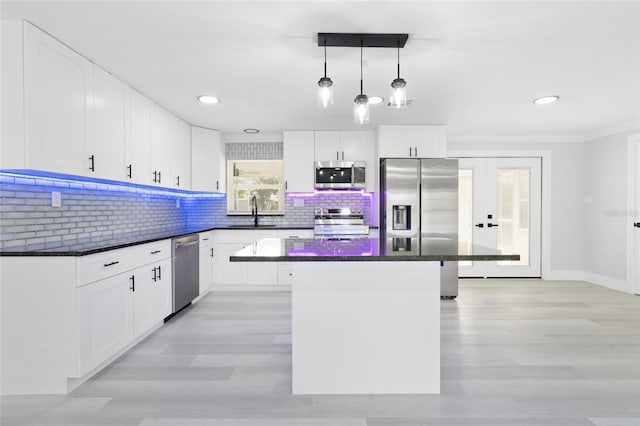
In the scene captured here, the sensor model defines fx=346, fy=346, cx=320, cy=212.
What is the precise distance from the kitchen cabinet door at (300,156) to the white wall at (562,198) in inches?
89.1

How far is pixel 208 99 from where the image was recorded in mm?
3480

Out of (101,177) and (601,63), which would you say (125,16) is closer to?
(101,177)

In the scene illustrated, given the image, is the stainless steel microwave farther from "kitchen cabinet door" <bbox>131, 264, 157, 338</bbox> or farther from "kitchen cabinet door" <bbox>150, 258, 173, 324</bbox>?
"kitchen cabinet door" <bbox>131, 264, 157, 338</bbox>

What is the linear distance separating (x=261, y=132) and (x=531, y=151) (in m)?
4.15

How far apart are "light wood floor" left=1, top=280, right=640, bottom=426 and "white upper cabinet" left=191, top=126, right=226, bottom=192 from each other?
6.28 feet

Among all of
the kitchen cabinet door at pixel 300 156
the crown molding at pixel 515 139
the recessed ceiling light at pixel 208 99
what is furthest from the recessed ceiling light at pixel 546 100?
the recessed ceiling light at pixel 208 99

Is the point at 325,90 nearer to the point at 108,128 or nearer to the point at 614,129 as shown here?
the point at 108,128

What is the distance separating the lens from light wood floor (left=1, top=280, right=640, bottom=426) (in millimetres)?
1915

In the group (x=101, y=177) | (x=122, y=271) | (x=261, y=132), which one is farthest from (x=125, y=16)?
(x=261, y=132)

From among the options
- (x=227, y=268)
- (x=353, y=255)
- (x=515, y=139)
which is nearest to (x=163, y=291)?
(x=227, y=268)

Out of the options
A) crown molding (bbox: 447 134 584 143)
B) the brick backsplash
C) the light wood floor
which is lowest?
the light wood floor

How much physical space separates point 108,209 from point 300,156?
247 cm

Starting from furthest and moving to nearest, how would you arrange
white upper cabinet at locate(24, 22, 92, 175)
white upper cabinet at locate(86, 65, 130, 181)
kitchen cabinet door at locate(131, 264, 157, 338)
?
kitchen cabinet door at locate(131, 264, 157, 338)
white upper cabinet at locate(86, 65, 130, 181)
white upper cabinet at locate(24, 22, 92, 175)

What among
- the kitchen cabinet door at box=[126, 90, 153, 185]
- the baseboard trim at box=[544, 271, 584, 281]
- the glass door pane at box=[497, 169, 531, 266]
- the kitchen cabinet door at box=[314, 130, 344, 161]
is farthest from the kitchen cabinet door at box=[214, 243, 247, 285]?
the baseboard trim at box=[544, 271, 584, 281]
